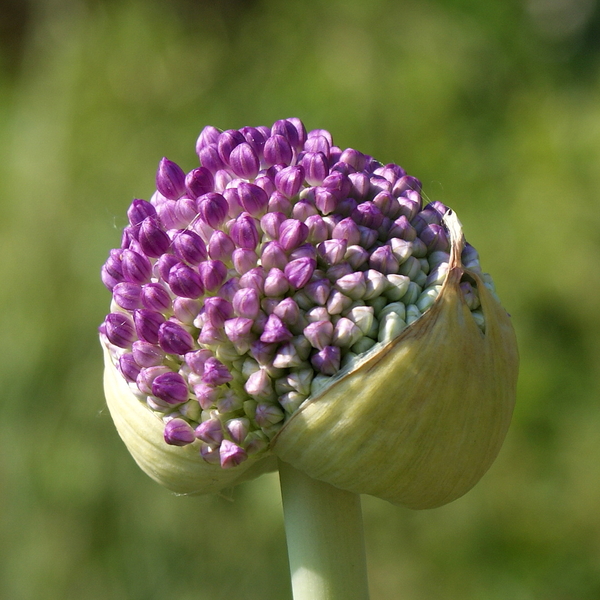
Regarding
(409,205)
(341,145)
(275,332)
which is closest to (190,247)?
(275,332)

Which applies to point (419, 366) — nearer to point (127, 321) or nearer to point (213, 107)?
point (127, 321)

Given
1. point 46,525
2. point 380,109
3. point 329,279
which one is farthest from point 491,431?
point 380,109

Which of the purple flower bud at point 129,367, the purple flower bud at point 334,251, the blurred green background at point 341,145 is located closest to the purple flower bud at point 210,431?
the purple flower bud at point 129,367

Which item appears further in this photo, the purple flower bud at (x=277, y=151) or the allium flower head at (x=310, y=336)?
the purple flower bud at (x=277, y=151)

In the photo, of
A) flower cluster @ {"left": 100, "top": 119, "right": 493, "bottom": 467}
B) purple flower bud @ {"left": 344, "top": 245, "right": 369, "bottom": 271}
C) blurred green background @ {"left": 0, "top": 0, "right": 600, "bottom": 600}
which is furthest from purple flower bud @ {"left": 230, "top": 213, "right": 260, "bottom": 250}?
blurred green background @ {"left": 0, "top": 0, "right": 600, "bottom": 600}

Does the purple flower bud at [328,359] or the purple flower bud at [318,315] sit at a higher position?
the purple flower bud at [318,315]

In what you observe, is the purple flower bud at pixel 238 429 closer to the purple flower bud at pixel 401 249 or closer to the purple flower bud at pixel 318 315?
the purple flower bud at pixel 318 315

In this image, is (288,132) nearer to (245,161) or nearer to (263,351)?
(245,161)
